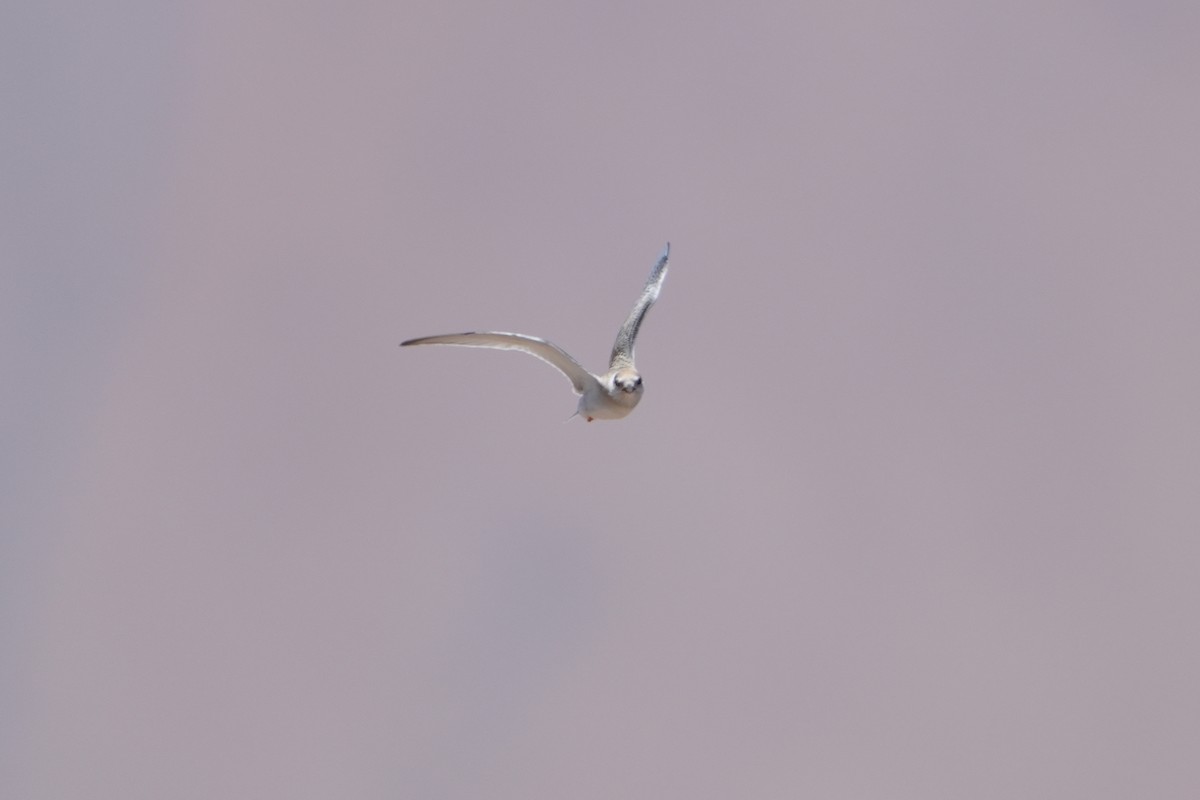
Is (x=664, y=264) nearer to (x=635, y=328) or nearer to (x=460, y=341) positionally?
(x=635, y=328)

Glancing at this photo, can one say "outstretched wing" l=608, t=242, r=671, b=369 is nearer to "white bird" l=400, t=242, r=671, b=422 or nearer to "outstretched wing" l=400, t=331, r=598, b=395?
"white bird" l=400, t=242, r=671, b=422

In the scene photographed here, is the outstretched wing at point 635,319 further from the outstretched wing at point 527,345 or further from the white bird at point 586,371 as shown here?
the outstretched wing at point 527,345

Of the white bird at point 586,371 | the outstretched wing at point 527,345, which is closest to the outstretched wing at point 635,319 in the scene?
the white bird at point 586,371

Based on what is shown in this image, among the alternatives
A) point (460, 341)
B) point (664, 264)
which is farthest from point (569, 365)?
point (664, 264)

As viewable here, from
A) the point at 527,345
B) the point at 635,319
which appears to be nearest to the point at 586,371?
the point at 527,345

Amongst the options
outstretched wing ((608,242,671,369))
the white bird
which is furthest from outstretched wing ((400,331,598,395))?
outstretched wing ((608,242,671,369))

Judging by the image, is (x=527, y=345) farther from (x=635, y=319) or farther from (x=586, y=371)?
(x=635, y=319)
